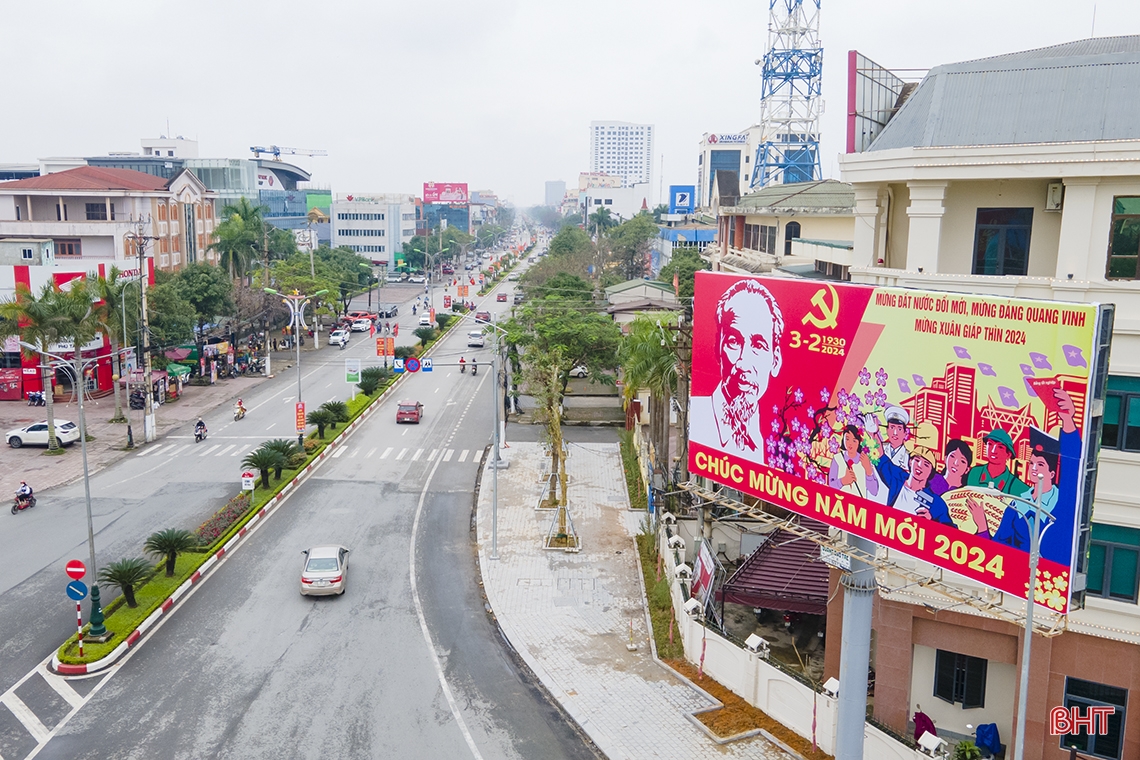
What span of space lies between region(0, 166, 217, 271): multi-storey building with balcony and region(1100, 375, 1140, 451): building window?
62202mm

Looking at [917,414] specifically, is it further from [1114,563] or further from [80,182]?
[80,182]

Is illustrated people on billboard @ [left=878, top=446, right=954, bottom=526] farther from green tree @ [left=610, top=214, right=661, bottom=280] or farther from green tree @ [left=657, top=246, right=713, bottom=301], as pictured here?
green tree @ [left=610, top=214, right=661, bottom=280]

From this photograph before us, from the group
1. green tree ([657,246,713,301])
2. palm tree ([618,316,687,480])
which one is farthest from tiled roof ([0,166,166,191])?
palm tree ([618,316,687,480])

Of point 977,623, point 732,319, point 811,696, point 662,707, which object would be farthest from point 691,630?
point 732,319

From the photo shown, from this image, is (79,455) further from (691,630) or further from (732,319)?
(732,319)

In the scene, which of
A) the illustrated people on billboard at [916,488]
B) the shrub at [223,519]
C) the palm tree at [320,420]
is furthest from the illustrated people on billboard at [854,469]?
the palm tree at [320,420]

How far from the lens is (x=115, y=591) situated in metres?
27.6

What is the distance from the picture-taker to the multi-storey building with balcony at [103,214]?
6944 cm

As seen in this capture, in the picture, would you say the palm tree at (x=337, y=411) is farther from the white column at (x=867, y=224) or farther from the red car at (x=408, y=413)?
the white column at (x=867, y=224)

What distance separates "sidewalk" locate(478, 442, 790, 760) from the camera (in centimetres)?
2011

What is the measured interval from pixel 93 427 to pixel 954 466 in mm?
47179

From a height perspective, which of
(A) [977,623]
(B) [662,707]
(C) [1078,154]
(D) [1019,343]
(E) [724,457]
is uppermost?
(C) [1078,154]

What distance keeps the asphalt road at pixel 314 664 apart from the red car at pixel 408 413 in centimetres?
1525

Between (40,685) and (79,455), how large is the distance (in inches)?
963
